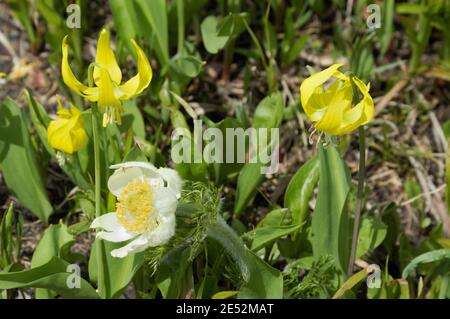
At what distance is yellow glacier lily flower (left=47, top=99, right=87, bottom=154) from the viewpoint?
2480 millimetres

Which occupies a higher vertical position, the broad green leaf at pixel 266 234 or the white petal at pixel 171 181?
the white petal at pixel 171 181

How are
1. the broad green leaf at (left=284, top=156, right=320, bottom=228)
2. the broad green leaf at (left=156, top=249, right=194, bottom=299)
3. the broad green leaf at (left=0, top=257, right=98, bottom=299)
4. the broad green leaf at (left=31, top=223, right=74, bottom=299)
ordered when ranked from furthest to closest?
the broad green leaf at (left=284, top=156, right=320, bottom=228) < the broad green leaf at (left=31, top=223, right=74, bottom=299) < the broad green leaf at (left=156, top=249, right=194, bottom=299) < the broad green leaf at (left=0, top=257, right=98, bottom=299)

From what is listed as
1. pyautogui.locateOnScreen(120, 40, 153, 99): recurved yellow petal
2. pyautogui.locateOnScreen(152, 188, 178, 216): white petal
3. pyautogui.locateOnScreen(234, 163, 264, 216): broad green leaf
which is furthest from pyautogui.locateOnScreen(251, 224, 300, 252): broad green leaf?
pyautogui.locateOnScreen(120, 40, 153, 99): recurved yellow petal

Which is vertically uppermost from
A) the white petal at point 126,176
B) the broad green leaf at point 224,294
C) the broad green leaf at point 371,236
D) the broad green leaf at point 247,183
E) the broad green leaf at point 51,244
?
the white petal at point 126,176

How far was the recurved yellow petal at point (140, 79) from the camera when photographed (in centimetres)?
230

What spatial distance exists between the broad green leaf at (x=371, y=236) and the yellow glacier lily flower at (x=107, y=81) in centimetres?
106

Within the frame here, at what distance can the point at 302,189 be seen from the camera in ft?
9.51

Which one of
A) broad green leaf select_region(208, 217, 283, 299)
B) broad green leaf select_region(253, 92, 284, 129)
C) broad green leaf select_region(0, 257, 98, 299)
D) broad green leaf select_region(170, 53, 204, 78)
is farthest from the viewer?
broad green leaf select_region(170, 53, 204, 78)

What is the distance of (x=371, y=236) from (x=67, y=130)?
118 centimetres

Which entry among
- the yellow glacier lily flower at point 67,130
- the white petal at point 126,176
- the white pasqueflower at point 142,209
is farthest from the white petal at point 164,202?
the yellow glacier lily flower at point 67,130

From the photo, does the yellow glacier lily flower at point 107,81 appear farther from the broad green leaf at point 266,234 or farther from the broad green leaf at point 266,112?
the broad green leaf at point 266,112

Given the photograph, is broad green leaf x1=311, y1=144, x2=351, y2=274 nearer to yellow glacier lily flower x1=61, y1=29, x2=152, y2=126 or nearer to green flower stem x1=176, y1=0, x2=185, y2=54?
yellow glacier lily flower x1=61, y1=29, x2=152, y2=126

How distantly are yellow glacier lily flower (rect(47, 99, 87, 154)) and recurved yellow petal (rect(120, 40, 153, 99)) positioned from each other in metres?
0.20
